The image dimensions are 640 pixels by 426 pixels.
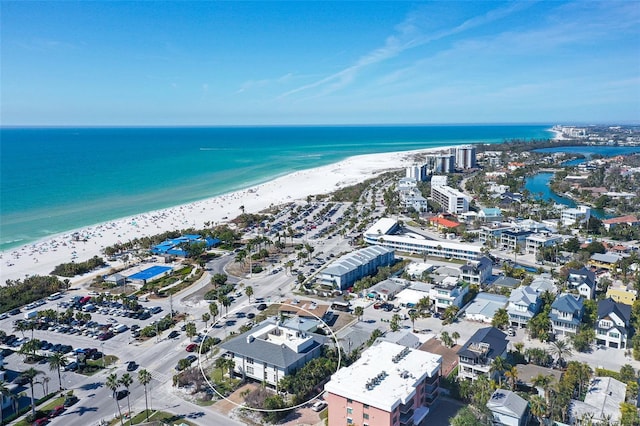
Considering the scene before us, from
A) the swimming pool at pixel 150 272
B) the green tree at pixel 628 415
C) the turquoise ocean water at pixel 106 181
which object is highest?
the turquoise ocean water at pixel 106 181

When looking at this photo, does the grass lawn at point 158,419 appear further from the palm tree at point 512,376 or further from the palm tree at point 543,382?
the palm tree at point 543,382

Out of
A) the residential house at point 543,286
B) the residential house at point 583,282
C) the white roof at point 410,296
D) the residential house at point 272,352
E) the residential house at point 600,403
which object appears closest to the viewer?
the residential house at point 600,403

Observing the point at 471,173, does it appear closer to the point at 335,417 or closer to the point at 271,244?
the point at 271,244

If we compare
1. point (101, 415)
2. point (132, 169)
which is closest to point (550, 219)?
point (101, 415)

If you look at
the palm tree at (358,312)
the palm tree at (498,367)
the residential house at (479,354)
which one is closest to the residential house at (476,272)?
the palm tree at (358,312)

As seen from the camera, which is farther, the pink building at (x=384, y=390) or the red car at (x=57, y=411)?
the red car at (x=57, y=411)

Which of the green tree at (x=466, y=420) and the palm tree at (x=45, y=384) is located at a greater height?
the green tree at (x=466, y=420)

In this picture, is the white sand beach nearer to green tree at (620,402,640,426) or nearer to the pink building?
the pink building
